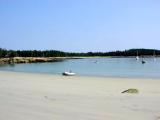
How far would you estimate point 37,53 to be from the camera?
198 metres

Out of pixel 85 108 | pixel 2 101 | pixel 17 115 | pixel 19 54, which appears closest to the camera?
pixel 17 115

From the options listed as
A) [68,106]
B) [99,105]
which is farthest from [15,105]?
[99,105]

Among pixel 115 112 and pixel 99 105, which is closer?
pixel 115 112

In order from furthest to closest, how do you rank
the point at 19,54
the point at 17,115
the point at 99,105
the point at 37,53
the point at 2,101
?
the point at 37,53
the point at 19,54
the point at 2,101
the point at 99,105
the point at 17,115

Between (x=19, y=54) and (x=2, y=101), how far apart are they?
177015 mm

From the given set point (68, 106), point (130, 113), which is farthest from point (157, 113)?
point (68, 106)

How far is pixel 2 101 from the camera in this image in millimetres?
10148

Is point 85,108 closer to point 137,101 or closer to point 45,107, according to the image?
point 45,107

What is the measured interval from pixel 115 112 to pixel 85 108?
37.7 inches

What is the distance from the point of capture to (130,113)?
26.5 ft

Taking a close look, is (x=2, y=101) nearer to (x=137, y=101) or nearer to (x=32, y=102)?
(x=32, y=102)

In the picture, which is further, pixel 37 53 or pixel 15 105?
pixel 37 53

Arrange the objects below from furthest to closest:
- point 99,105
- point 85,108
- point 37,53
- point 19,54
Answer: point 37,53 < point 19,54 < point 99,105 < point 85,108

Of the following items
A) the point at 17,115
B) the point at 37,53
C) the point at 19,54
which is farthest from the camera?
the point at 37,53
